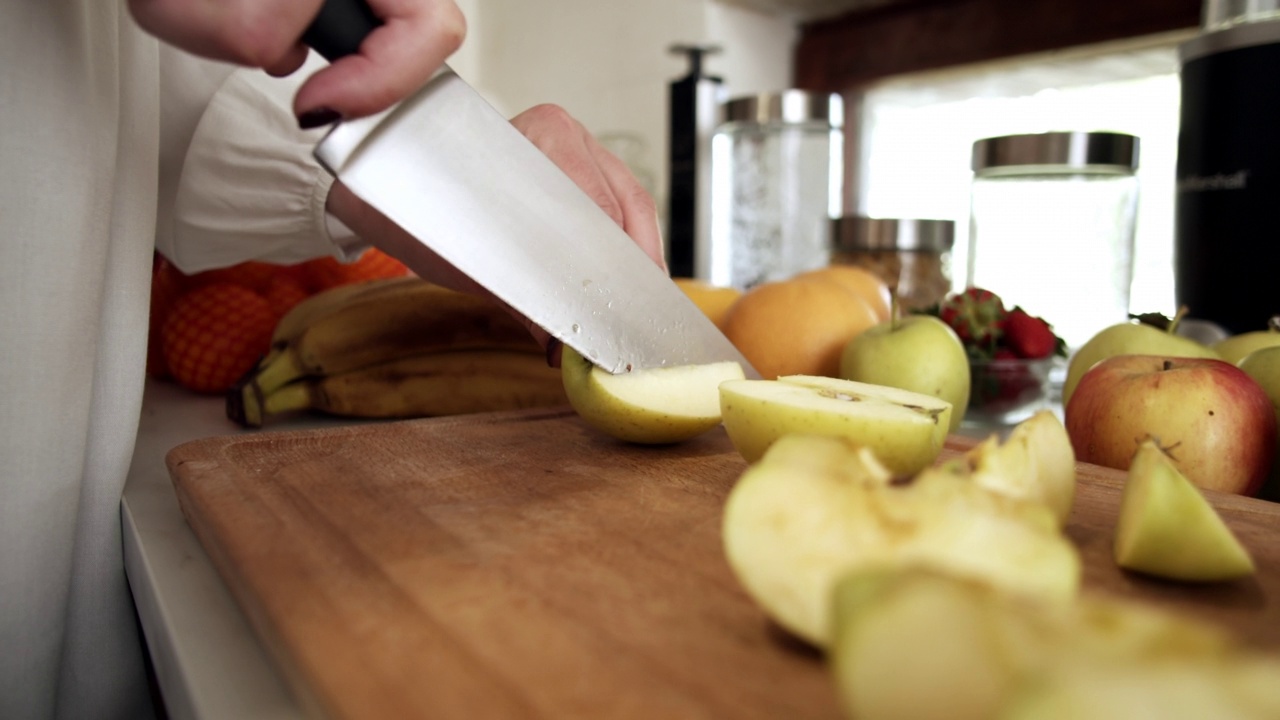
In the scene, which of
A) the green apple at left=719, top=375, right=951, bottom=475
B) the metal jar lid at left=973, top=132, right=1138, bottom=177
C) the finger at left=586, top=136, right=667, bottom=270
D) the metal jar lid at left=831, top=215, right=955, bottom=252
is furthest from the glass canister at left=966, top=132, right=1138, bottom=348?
the green apple at left=719, top=375, right=951, bottom=475

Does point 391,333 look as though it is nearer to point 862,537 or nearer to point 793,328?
point 793,328

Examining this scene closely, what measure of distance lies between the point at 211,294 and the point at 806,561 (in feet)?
2.97

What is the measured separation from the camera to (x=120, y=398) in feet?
2.03

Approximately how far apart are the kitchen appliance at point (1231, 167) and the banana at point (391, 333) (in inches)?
29.9

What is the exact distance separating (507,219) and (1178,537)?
1.51 ft

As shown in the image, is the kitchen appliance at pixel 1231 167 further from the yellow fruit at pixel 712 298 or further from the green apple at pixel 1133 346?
the yellow fruit at pixel 712 298

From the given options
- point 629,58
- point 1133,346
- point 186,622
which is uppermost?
point 629,58

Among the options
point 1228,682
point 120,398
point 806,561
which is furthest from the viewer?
point 120,398

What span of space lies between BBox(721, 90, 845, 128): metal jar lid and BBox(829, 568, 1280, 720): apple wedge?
5.00 feet

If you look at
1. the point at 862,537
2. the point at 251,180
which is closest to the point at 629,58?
the point at 251,180

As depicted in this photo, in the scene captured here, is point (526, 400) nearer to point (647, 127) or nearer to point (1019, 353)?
point (1019, 353)

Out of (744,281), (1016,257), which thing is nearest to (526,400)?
(1016,257)

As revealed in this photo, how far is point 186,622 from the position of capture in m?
0.45

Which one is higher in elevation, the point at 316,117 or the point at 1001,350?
the point at 316,117
